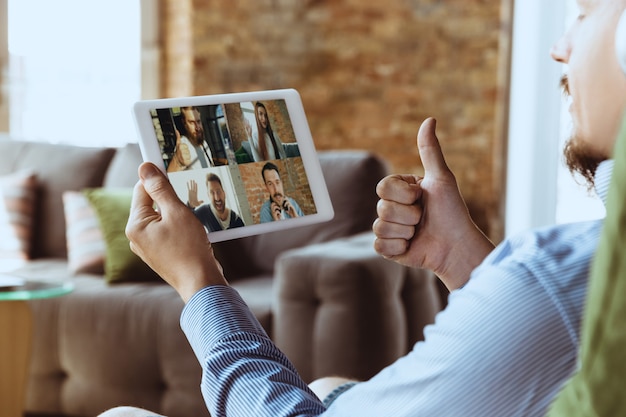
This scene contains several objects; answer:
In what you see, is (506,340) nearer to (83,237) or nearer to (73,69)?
(83,237)

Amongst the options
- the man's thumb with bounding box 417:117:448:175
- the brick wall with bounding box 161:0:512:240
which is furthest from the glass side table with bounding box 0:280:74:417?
the brick wall with bounding box 161:0:512:240

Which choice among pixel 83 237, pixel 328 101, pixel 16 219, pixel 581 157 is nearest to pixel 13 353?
pixel 83 237

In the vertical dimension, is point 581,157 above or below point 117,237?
above

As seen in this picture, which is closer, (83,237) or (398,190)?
(398,190)

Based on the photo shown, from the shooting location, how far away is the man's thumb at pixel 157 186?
964 millimetres

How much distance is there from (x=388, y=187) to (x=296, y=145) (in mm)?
171

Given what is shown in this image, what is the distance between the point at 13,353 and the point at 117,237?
2.28 ft

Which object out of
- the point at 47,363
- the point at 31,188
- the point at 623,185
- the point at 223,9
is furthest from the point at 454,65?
the point at 623,185

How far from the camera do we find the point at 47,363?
98.5 inches

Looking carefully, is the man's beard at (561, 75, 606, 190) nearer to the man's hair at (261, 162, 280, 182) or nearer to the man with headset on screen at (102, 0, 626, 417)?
the man with headset on screen at (102, 0, 626, 417)

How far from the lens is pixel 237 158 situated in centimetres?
113

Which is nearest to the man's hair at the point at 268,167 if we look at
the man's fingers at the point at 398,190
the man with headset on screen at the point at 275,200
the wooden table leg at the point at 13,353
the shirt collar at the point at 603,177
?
the man with headset on screen at the point at 275,200

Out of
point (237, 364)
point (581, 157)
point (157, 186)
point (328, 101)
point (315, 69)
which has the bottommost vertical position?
point (328, 101)

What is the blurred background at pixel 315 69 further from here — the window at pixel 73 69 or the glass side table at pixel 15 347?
the glass side table at pixel 15 347
